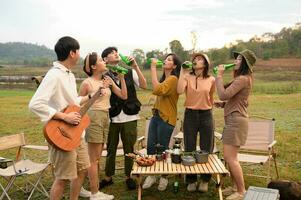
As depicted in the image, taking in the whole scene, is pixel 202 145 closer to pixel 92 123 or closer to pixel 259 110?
pixel 92 123

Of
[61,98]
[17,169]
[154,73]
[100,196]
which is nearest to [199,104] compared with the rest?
[154,73]

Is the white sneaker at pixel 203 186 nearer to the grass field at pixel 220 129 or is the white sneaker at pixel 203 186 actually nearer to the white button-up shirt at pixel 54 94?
the grass field at pixel 220 129

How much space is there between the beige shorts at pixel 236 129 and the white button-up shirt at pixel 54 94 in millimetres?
1926

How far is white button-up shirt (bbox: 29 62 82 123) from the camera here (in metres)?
3.36

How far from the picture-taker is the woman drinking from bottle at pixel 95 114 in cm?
475

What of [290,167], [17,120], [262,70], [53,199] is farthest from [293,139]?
[262,70]

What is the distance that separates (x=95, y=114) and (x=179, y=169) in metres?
1.27

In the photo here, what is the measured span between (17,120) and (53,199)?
31.3 ft

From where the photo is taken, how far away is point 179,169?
437cm

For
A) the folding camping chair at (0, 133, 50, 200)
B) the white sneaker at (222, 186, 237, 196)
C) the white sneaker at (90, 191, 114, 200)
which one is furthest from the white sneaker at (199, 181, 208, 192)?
the folding camping chair at (0, 133, 50, 200)

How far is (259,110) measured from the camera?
551 inches

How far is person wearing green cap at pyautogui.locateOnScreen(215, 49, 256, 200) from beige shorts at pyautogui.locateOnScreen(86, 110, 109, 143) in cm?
148

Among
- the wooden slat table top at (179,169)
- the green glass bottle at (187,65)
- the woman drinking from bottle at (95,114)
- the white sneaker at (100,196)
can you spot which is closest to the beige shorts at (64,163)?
the wooden slat table top at (179,169)

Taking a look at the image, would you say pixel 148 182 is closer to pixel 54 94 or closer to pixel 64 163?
pixel 64 163
